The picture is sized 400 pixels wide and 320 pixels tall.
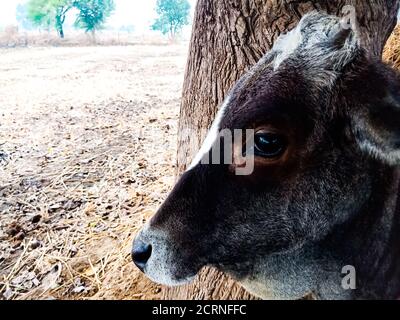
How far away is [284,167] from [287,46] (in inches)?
13.2

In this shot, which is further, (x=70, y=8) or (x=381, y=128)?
(x=70, y=8)

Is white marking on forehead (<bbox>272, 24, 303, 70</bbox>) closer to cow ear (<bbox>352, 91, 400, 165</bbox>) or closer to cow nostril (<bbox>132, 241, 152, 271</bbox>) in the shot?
cow ear (<bbox>352, 91, 400, 165</bbox>)

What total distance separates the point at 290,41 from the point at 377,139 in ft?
1.21

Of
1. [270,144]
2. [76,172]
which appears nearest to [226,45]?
[270,144]

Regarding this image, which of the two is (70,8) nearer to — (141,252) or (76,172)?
(76,172)

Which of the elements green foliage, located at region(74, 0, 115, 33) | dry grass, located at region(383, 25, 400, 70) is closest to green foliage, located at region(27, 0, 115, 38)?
green foliage, located at region(74, 0, 115, 33)

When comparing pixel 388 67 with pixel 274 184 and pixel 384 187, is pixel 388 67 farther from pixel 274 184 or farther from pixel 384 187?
pixel 274 184

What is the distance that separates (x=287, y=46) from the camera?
1055 mm

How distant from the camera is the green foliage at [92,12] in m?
3.93

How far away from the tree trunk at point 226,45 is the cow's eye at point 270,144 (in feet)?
1.53

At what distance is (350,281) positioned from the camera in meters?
1.06

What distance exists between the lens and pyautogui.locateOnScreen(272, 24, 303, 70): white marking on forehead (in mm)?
1030

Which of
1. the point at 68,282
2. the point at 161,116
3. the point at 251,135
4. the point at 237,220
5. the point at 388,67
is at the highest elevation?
the point at 388,67
